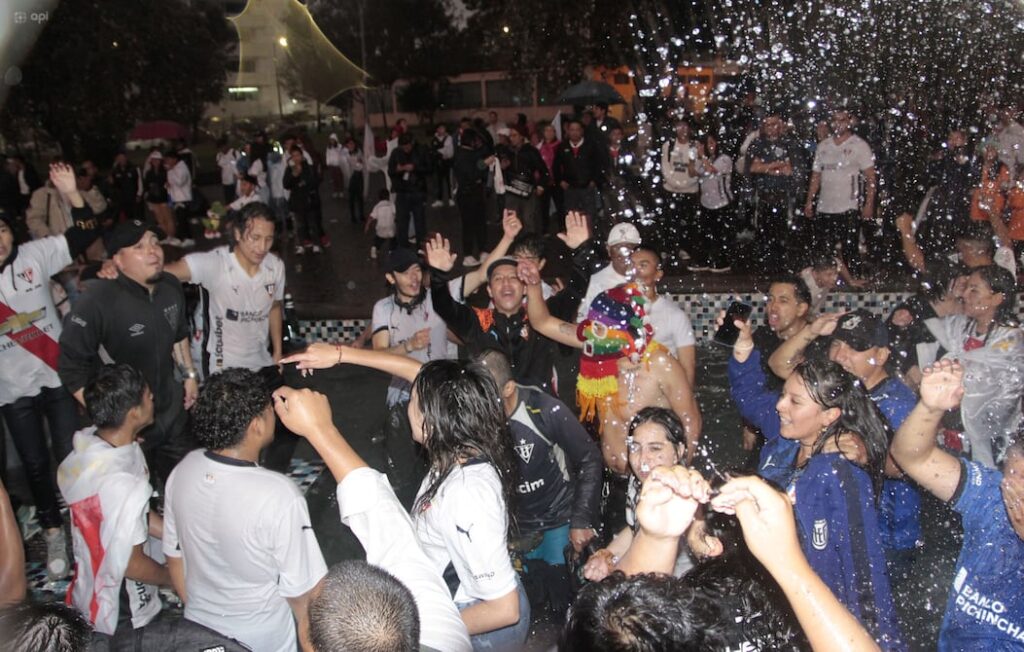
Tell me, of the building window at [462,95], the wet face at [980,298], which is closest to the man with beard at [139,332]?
the wet face at [980,298]

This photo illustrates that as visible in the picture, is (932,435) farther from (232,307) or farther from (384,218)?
(384,218)

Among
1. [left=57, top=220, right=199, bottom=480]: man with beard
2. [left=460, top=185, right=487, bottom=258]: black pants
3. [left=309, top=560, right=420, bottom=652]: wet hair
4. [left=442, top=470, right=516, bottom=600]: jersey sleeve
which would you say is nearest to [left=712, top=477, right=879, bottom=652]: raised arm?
[left=309, top=560, right=420, bottom=652]: wet hair

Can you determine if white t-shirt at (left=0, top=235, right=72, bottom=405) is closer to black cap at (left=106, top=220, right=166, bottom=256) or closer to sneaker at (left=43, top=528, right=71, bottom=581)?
black cap at (left=106, top=220, right=166, bottom=256)

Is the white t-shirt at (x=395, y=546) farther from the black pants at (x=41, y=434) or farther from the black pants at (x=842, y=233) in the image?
the black pants at (x=842, y=233)

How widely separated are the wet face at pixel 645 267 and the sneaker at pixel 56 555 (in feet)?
12.6

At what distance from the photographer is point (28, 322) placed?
4.55 m

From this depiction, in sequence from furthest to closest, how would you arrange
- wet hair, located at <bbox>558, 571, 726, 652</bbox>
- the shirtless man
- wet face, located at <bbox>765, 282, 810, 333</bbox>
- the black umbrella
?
the black umbrella → wet face, located at <bbox>765, 282, 810, 333</bbox> → the shirtless man → wet hair, located at <bbox>558, 571, 726, 652</bbox>

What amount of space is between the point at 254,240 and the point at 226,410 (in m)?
2.29

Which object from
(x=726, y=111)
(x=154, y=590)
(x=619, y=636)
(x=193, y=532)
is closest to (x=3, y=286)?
(x=154, y=590)

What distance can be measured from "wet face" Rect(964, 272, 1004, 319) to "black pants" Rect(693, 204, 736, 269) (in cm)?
575

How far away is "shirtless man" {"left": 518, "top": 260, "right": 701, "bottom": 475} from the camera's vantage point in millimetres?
3852

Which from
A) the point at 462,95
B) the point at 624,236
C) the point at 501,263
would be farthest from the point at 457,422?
the point at 462,95

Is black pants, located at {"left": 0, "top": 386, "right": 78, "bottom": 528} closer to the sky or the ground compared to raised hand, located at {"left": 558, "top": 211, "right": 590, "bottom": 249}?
closer to the ground

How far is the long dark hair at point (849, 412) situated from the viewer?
2.81 meters
